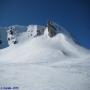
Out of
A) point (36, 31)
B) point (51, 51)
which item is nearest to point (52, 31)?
point (36, 31)

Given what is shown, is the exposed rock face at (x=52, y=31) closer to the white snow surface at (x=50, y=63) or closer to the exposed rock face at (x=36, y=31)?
the white snow surface at (x=50, y=63)

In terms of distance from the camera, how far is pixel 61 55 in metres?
39.9

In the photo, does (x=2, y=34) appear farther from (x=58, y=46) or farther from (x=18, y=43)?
(x=58, y=46)

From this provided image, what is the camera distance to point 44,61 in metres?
35.8

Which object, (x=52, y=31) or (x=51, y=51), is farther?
(x=52, y=31)

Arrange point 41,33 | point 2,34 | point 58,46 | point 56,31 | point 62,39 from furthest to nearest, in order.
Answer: point 2,34, point 41,33, point 56,31, point 62,39, point 58,46

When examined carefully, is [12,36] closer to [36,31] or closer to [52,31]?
[36,31]

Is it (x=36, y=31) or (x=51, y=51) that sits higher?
(x=36, y=31)

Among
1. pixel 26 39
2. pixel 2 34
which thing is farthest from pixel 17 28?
pixel 2 34

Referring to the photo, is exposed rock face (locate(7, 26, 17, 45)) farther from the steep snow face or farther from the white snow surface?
the steep snow face

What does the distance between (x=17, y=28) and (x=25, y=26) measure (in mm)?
4899

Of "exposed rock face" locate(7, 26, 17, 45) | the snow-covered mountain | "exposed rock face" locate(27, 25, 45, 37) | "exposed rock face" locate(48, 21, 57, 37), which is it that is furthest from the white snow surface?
"exposed rock face" locate(27, 25, 45, 37)

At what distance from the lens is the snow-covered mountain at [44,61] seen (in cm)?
A: 1598

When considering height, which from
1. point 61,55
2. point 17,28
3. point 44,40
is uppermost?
point 17,28
